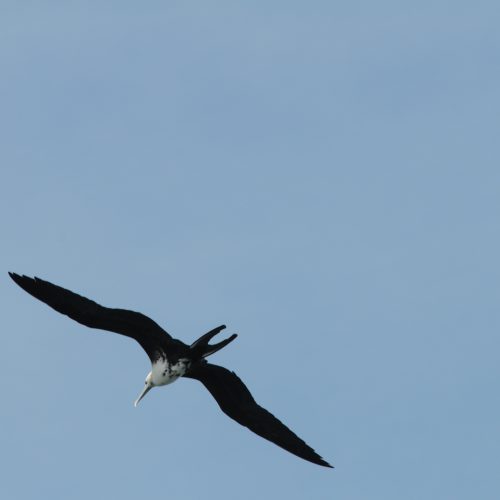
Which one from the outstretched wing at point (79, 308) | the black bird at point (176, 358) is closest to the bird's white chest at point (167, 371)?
the black bird at point (176, 358)

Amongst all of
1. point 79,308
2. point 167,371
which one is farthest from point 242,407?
point 79,308

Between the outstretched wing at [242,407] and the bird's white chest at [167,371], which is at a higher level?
the outstretched wing at [242,407]

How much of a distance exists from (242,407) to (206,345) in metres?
2.44

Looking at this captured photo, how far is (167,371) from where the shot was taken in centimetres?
2853

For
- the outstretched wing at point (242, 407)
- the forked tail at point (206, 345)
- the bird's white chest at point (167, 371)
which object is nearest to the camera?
the forked tail at point (206, 345)

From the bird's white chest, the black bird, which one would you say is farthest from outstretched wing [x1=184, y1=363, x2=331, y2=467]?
the bird's white chest

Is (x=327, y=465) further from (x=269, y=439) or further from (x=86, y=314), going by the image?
(x=86, y=314)

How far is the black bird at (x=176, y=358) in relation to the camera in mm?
27062

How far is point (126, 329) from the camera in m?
27.8

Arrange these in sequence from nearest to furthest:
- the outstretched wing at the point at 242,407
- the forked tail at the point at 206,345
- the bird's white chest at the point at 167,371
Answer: the forked tail at the point at 206,345 → the bird's white chest at the point at 167,371 → the outstretched wing at the point at 242,407

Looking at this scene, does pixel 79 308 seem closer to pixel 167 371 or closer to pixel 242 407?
pixel 167 371

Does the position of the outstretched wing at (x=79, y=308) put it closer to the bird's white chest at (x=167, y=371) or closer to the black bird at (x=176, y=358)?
the black bird at (x=176, y=358)

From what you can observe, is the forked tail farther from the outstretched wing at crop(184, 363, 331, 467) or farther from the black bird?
the outstretched wing at crop(184, 363, 331, 467)

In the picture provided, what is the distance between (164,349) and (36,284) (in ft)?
10.0
